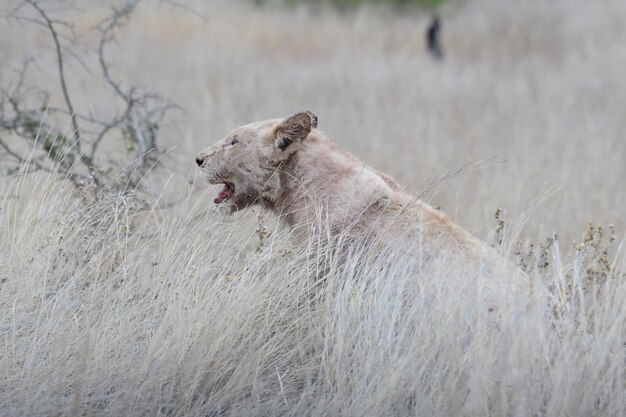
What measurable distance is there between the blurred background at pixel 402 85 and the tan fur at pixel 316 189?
0.25 meters

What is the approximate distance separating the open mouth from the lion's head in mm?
10

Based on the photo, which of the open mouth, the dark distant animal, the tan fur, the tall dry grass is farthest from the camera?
the dark distant animal

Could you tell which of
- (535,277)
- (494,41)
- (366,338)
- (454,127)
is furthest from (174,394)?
(494,41)

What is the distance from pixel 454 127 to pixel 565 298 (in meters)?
6.65

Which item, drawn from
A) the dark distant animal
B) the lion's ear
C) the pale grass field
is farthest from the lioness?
the dark distant animal

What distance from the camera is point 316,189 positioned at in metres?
4.57

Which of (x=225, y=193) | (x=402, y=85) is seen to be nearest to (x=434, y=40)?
(x=402, y=85)

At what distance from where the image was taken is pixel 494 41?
55.6 feet

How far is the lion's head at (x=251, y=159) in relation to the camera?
464 cm

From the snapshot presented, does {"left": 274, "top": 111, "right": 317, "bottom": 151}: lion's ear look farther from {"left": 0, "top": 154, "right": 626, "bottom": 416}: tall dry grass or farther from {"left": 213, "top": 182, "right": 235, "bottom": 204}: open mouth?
{"left": 0, "top": 154, "right": 626, "bottom": 416}: tall dry grass

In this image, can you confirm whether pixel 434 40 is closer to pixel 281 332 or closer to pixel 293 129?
pixel 293 129

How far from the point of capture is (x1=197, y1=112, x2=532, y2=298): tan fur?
14.6 feet

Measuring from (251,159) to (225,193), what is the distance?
0.23 metres

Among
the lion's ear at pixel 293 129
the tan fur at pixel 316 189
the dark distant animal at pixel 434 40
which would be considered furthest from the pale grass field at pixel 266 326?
the dark distant animal at pixel 434 40
